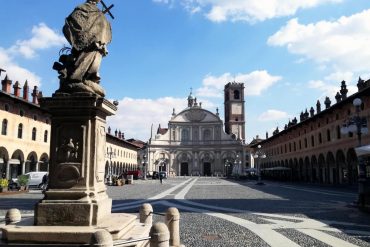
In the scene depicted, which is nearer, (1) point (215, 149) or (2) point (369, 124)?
(2) point (369, 124)

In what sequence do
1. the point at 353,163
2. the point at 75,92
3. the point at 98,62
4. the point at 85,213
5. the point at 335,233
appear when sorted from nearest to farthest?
1. the point at 85,213
2. the point at 75,92
3. the point at 98,62
4. the point at 335,233
5. the point at 353,163

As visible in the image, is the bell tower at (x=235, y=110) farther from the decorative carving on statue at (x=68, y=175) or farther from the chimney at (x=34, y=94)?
the decorative carving on statue at (x=68, y=175)

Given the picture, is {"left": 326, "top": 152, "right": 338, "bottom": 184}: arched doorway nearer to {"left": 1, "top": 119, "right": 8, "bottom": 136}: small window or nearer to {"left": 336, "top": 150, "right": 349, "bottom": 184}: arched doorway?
{"left": 336, "top": 150, "right": 349, "bottom": 184}: arched doorway

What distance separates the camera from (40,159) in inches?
1560

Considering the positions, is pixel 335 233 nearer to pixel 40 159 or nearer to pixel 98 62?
pixel 98 62

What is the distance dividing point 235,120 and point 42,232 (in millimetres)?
99082

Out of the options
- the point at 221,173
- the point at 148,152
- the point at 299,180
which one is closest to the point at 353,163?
the point at 299,180

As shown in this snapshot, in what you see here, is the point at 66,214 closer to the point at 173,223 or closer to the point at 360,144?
the point at 173,223

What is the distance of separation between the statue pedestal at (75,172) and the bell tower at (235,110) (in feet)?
314

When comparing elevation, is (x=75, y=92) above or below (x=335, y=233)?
above

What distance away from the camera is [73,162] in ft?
18.5

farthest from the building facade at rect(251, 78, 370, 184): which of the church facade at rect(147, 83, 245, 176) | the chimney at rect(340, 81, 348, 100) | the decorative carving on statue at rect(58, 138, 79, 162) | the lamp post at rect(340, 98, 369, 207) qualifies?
the church facade at rect(147, 83, 245, 176)

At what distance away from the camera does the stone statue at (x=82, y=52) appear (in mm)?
5992

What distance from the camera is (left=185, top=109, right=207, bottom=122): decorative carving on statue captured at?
9644cm
